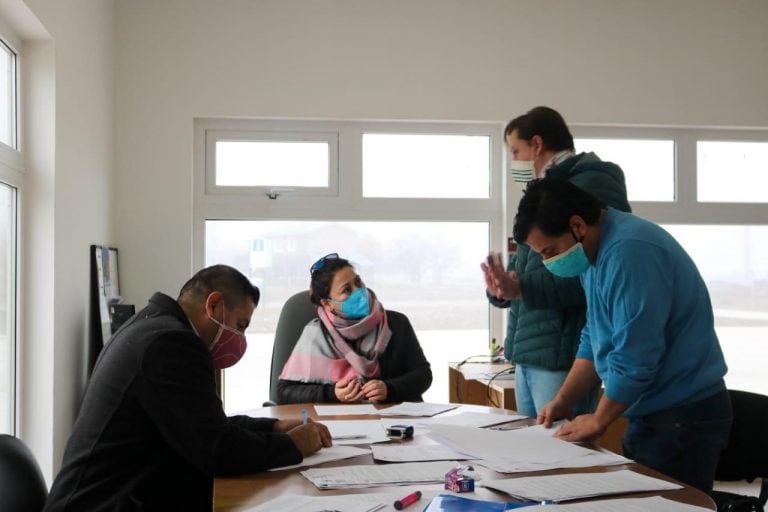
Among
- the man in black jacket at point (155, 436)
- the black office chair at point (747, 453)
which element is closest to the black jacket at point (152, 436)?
the man in black jacket at point (155, 436)

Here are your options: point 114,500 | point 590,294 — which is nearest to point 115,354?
point 114,500

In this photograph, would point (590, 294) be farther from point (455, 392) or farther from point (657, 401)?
point (455, 392)

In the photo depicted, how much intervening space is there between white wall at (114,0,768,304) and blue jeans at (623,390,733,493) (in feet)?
9.66

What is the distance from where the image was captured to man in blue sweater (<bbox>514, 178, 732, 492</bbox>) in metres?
1.70

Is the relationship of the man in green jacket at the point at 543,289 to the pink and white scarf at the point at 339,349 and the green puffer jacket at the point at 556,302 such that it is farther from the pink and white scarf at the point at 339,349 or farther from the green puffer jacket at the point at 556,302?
the pink and white scarf at the point at 339,349

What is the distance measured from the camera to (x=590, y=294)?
1915 millimetres

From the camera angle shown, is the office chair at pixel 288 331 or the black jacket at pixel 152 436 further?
the office chair at pixel 288 331

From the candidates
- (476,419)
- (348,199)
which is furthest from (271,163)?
(476,419)

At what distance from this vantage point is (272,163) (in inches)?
176

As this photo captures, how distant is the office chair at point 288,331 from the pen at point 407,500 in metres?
1.78

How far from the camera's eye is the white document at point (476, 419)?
211 cm

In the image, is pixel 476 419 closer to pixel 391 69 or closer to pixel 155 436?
pixel 155 436

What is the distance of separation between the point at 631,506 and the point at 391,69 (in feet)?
11.4

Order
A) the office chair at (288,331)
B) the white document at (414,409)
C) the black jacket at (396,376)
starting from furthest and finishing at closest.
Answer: the office chair at (288,331) → the black jacket at (396,376) → the white document at (414,409)
